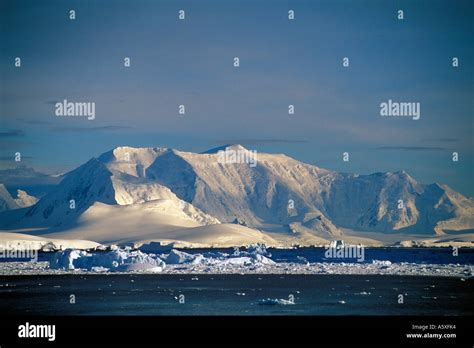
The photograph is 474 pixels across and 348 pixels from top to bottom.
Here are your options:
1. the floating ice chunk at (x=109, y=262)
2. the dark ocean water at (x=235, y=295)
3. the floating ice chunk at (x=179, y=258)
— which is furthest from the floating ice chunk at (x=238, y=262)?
the dark ocean water at (x=235, y=295)

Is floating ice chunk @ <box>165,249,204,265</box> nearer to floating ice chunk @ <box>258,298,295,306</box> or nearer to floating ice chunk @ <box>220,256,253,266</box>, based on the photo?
floating ice chunk @ <box>220,256,253,266</box>

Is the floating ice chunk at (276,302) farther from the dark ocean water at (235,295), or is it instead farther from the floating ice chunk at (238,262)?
the floating ice chunk at (238,262)

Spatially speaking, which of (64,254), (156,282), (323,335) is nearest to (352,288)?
(156,282)

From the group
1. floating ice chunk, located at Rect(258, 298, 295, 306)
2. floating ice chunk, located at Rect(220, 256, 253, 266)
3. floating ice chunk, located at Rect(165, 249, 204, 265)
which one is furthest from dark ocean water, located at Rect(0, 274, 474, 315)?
floating ice chunk, located at Rect(165, 249, 204, 265)

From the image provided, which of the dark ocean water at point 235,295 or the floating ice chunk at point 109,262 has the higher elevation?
the floating ice chunk at point 109,262

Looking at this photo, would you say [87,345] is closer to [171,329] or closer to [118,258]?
[171,329]

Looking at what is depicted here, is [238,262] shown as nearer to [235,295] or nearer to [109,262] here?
[109,262]

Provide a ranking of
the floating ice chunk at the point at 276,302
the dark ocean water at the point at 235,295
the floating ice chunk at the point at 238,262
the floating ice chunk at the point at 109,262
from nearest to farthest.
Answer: the dark ocean water at the point at 235,295, the floating ice chunk at the point at 276,302, the floating ice chunk at the point at 109,262, the floating ice chunk at the point at 238,262

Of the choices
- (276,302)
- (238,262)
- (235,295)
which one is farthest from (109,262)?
(276,302)
